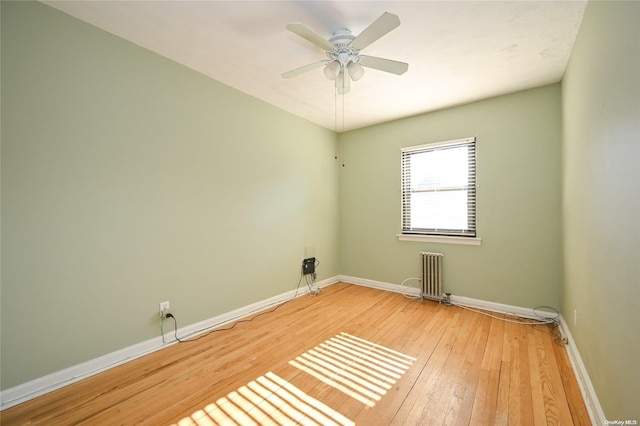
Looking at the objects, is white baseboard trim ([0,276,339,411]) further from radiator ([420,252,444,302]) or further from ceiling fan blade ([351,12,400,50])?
ceiling fan blade ([351,12,400,50])

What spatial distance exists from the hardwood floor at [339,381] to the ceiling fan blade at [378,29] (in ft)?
7.98

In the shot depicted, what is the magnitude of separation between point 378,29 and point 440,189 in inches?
97.8

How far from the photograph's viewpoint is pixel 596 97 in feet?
5.20

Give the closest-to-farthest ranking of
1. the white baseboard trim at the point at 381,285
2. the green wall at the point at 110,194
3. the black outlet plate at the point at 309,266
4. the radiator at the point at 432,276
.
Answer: the green wall at the point at 110,194, the radiator at the point at 432,276, the white baseboard trim at the point at 381,285, the black outlet plate at the point at 309,266

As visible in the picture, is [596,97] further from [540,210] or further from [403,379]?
[403,379]

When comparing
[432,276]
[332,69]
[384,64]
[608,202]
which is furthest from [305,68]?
[432,276]

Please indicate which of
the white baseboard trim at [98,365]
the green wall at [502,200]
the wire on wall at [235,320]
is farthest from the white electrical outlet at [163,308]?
the green wall at [502,200]

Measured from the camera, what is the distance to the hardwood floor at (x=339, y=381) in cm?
157

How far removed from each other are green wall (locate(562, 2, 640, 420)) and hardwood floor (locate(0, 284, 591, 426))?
402mm

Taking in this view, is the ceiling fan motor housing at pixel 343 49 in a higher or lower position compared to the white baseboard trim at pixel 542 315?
higher

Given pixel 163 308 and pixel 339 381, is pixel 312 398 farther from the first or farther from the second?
pixel 163 308

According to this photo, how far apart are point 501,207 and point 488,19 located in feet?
6.89

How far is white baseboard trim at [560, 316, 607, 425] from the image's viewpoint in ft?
4.79

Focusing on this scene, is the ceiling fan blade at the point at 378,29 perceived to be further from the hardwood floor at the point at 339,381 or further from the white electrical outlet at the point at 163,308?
the white electrical outlet at the point at 163,308
